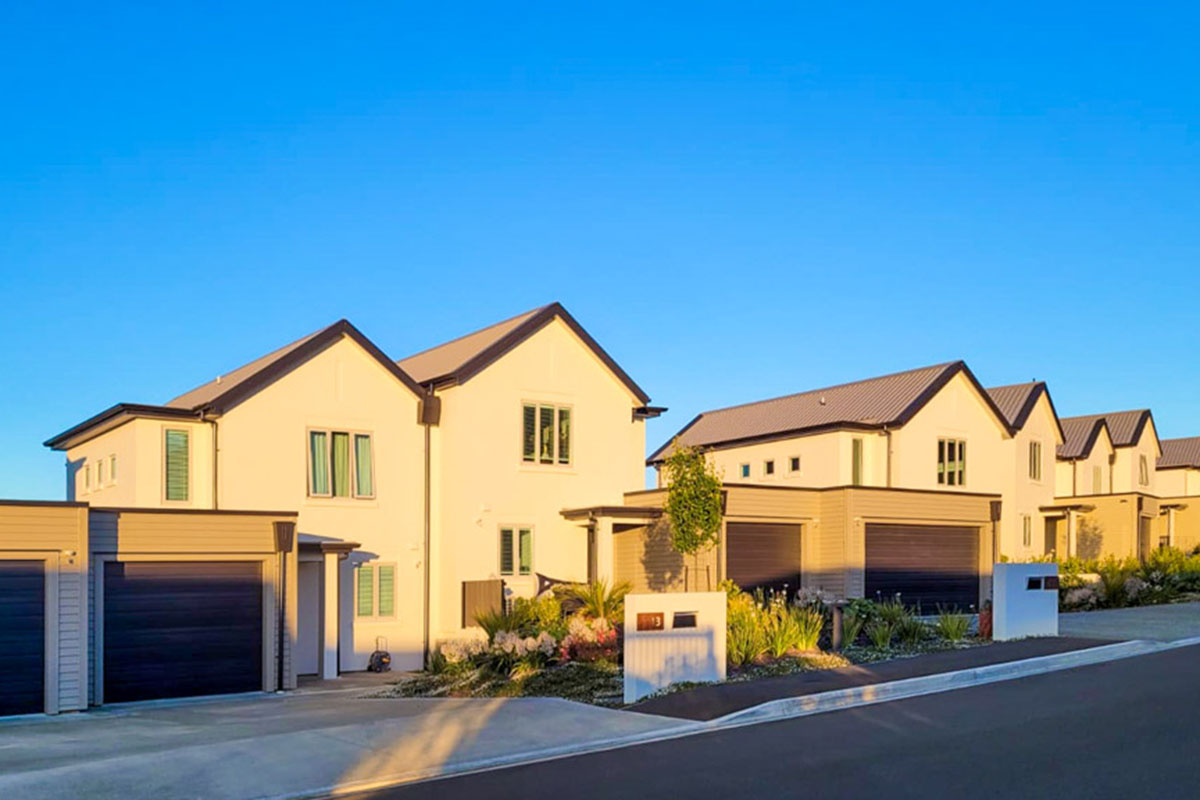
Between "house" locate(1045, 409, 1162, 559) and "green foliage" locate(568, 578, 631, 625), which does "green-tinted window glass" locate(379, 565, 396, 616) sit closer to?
"green foliage" locate(568, 578, 631, 625)

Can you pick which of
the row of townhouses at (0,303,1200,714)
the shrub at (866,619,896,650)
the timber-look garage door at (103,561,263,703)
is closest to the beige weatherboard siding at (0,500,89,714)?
the row of townhouses at (0,303,1200,714)

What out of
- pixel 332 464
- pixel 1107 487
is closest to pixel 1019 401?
pixel 1107 487

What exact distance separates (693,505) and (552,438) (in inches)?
174

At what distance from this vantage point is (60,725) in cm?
1825

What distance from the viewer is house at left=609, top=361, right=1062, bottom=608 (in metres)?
31.3

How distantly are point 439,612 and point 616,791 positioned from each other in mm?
16927

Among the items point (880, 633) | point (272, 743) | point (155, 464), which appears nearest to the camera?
point (272, 743)

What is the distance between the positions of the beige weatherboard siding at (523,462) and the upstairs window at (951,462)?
11128 mm

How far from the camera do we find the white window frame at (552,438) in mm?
28938

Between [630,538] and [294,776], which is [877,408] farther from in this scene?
[294,776]

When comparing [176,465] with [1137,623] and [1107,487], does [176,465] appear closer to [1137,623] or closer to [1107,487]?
[1137,623]

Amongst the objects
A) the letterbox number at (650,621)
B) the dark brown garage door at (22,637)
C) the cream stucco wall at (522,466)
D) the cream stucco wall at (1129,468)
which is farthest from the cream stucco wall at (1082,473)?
the dark brown garage door at (22,637)

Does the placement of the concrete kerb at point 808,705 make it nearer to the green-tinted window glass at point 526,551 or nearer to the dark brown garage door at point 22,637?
the dark brown garage door at point 22,637

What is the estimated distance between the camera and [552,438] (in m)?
29.4
